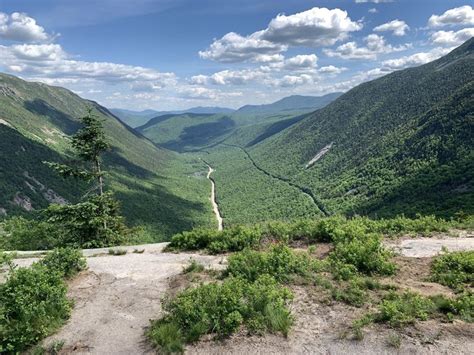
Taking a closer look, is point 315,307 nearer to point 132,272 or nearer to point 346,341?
point 346,341

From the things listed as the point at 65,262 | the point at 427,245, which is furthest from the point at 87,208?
the point at 427,245

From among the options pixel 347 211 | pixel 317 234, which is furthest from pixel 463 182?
pixel 317 234

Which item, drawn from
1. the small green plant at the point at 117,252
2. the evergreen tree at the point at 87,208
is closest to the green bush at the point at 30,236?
the evergreen tree at the point at 87,208

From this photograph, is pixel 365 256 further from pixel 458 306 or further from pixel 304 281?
pixel 458 306

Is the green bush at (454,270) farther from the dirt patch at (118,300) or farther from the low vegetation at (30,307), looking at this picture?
the low vegetation at (30,307)

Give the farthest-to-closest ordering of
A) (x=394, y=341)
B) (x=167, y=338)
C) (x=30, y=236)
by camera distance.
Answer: (x=30, y=236)
(x=167, y=338)
(x=394, y=341)

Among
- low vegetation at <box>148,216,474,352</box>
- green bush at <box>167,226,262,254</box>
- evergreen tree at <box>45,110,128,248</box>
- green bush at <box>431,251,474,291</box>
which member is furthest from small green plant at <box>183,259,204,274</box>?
evergreen tree at <box>45,110,128,248</box>

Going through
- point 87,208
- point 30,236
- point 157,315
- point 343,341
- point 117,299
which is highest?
point 87,208
